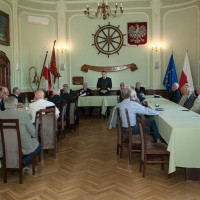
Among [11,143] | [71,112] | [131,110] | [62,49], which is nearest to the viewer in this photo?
[11,143]

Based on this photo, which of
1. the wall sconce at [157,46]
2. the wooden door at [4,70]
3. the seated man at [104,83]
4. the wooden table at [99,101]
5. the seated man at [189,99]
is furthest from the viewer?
the wall sconce at [157,46]

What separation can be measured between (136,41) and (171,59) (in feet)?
5.22

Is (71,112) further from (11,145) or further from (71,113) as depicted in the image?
(11,145)

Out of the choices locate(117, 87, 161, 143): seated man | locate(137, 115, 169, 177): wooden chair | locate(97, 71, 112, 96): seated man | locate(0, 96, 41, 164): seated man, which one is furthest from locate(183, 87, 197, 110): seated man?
locate(97, 71, 112, 96): seated man

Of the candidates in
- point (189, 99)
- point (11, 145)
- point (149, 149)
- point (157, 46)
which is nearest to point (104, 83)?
point (157, 46)

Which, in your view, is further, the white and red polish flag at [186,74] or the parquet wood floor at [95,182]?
the white and red polish flag at [186,74]

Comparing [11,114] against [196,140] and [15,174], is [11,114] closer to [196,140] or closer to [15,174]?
[15,174]

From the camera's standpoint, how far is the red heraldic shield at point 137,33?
407 inches

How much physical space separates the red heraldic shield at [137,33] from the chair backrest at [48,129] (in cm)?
673

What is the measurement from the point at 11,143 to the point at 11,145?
3cm

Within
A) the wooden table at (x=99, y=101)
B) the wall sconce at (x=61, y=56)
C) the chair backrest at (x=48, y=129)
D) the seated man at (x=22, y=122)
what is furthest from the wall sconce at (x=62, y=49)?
the seated man at (x=22, y=122)

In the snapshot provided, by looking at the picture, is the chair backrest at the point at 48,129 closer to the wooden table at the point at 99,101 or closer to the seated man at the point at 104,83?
the wooden table at the point at 99,101

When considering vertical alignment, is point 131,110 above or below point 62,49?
below

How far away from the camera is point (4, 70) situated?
8727mm
